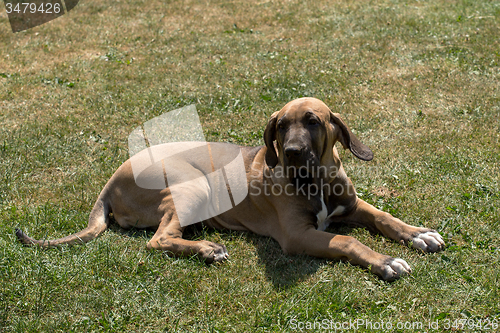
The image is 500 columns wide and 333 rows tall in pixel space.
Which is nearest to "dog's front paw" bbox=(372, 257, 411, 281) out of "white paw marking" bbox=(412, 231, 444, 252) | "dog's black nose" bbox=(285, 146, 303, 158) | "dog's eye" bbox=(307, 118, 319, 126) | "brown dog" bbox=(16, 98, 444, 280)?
"brown dog" bbox=(16, 98, 444, 280)

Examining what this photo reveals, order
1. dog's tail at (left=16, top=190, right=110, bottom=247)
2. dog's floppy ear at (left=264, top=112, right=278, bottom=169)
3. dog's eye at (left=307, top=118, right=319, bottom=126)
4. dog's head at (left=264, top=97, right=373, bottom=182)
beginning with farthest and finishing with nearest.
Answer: dog's floppy ear at (left=264, top=112, right=278, bottom=169) → dog's tail at (left=16, top=190, right=110, bottom=247) → dog's eye at (left=307, top=118, right=319, bottom=126) → dog's head at (left=264, top=97, right=373, bottom=182)

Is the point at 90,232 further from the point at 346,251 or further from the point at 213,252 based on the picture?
the point at 346,251

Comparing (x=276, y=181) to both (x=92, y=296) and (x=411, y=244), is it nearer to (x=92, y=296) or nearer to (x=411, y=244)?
(x=411, y=244)

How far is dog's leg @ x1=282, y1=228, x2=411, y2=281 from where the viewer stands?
3.75 meters

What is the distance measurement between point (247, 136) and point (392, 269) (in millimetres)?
3437

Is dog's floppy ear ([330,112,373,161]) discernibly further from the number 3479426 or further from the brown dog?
the number 3479426

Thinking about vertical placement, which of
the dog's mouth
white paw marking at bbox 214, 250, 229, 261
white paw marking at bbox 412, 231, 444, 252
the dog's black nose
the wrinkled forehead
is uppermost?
the wrinkled forehead

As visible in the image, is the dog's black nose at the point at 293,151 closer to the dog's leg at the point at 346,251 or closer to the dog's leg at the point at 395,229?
the dog's leg at the point at 346,251

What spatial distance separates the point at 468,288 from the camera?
362 centimetres

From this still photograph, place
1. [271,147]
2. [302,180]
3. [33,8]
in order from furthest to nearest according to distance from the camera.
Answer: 1. [33,8]
2. [271,147]
3. [302,180]

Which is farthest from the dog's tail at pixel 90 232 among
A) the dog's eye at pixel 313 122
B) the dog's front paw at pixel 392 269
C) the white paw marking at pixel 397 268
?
the white paw marking at pixel 397 268

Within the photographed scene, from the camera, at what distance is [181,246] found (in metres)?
4.24

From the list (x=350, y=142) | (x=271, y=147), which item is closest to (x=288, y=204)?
(x=271, y=147)

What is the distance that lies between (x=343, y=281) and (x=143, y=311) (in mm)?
1679
